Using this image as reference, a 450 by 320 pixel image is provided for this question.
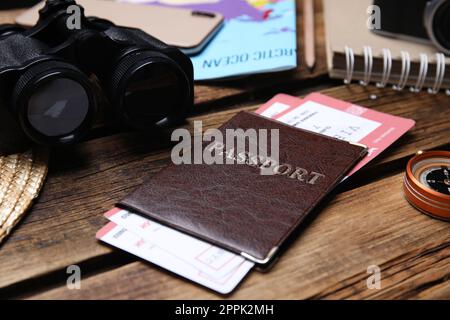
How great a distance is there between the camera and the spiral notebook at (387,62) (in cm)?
85

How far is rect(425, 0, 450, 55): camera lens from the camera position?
2.68 ft

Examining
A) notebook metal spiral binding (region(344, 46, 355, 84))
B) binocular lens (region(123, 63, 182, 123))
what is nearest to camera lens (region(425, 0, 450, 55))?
notebook metal spiral binding (region(344, 46, 355, 84))

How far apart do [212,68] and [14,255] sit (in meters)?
0.43

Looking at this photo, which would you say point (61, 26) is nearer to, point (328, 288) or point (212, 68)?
point (212, 68)

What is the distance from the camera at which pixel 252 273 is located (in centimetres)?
54

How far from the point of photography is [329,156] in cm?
67

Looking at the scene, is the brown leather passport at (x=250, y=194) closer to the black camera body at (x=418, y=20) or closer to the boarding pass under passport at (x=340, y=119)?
the boarding pass under passport at (x=340, y=119)

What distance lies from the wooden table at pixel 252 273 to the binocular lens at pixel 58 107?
51mm

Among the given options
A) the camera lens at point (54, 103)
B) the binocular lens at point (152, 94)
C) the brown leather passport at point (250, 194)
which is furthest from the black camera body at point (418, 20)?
the camera lens at point (54, 103)

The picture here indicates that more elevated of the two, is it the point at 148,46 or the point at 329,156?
the point at 148,46

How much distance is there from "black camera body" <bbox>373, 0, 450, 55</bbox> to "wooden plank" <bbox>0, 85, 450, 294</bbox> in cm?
9

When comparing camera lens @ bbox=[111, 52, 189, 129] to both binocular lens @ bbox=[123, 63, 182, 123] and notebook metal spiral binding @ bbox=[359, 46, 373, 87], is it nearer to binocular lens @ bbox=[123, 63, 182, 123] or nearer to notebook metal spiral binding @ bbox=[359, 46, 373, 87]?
binocular lens @ bbox=[123, 63, 182, 123]

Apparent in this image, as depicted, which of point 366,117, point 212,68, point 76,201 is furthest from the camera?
point 212,68
